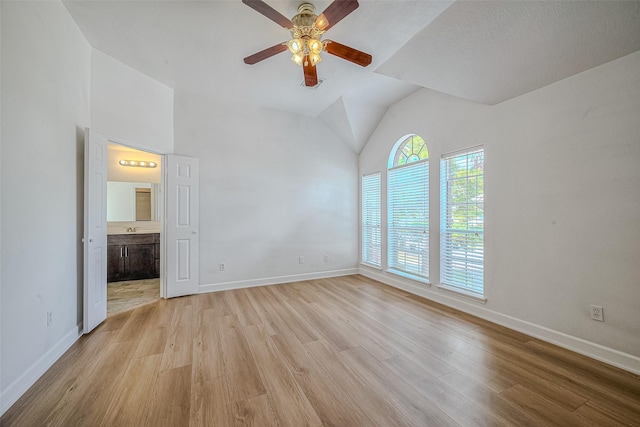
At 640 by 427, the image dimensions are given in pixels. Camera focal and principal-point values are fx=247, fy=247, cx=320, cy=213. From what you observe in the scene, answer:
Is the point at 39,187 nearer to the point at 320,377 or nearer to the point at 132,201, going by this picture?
the point at 320,377

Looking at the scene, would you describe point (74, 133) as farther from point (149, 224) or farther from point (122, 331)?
point (149, 224)

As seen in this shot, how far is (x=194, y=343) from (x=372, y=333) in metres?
1.74

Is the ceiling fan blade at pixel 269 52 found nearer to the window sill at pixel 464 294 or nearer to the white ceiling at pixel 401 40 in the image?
the white ceiling at pixel 401 40

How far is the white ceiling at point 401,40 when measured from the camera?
1713mm

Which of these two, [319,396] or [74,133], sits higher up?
[74,133]

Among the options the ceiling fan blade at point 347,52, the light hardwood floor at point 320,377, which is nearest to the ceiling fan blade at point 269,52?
the ceiling fan blade at point 347,52

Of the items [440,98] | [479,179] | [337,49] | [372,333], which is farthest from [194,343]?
[440,98]

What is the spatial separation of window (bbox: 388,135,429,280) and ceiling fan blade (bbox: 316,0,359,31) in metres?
2.40

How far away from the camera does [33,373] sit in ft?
5.81

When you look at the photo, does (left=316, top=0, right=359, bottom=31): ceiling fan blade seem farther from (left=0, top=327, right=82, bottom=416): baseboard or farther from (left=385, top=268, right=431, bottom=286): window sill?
(left=385, top=268, right=431, bottom=286): window sill

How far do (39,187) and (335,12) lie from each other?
8.47 ft

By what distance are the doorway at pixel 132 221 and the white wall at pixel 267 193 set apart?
0.97m

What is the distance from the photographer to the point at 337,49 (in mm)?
2172

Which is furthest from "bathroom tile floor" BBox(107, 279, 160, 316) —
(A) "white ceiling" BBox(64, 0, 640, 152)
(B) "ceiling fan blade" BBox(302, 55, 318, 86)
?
(B) "ceiling fan blade" BBox(302, 55, 318, 86)
